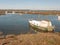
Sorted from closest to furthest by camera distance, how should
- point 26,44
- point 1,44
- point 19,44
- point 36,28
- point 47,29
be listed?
point 26,44 < point 19,44 < point 1,44 < point 47,29 < point 36,28

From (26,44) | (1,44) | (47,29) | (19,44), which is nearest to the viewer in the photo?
(26,44)

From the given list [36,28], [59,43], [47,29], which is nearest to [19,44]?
[59,43]

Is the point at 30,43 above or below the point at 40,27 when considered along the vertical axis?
above

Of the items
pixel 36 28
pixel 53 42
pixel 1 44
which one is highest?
pixel 53 42

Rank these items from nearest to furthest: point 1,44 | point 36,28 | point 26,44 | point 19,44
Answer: point 26,44 → point 19,44 → point 1,44 → point 36,28

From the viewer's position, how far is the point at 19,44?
17516 millimetres

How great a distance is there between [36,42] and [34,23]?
132 feet

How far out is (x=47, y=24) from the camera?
170 ft

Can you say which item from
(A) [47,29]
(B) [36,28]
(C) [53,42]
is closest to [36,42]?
(C) [53,42]

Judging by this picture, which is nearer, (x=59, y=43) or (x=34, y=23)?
(x=59, y=43)

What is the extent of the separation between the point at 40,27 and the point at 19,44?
115 feet

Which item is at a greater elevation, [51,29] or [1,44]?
[1,44]

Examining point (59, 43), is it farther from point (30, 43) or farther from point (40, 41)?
point (30, 43)

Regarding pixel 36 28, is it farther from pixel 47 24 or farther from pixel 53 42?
pixel 53 42
